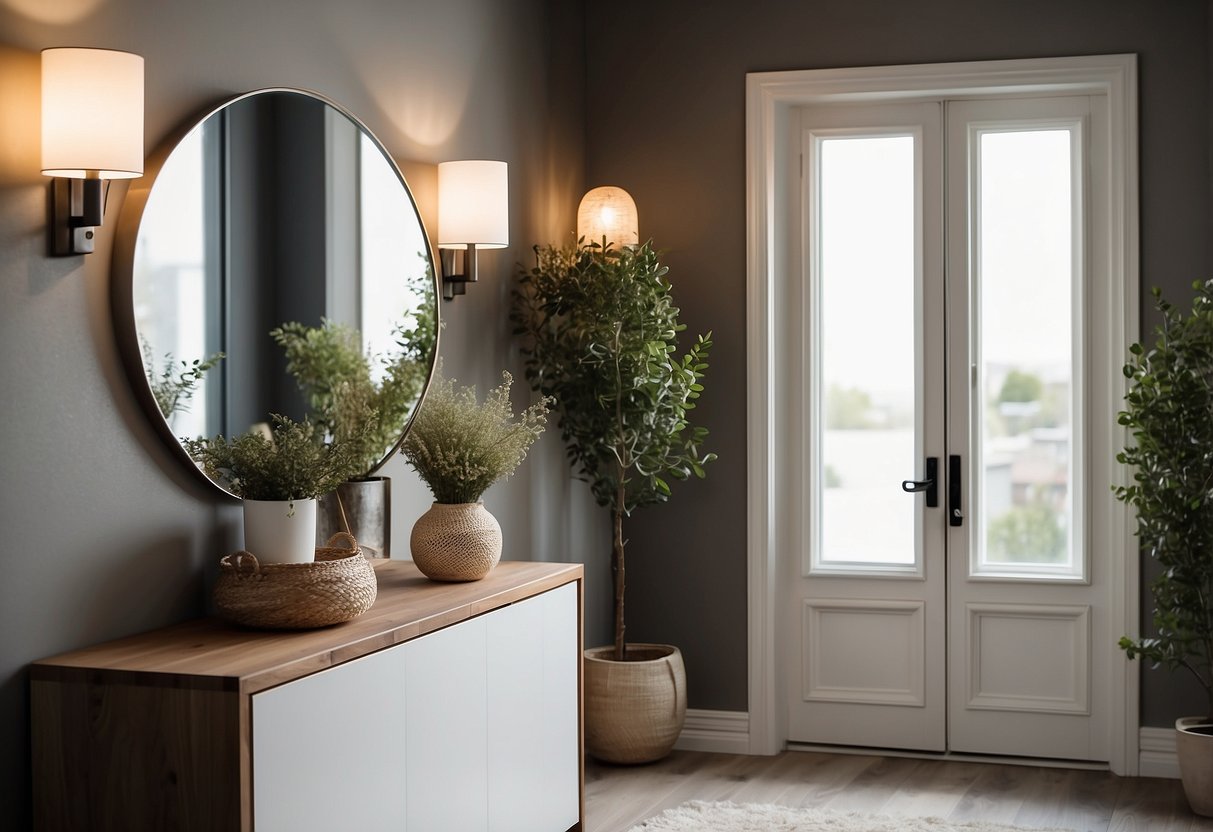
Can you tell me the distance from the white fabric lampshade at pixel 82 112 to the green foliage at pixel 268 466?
1.88ft

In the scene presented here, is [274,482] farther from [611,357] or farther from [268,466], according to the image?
[611,357]

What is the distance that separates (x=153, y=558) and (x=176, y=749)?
50 cm

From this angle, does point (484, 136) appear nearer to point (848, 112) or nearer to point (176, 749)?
point (848, 112)

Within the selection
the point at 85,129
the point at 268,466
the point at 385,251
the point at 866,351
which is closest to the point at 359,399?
the point at 385,251

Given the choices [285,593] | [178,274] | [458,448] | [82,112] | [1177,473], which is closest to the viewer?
[82,112]

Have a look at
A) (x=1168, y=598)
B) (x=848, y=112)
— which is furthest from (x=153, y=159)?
(x=1168, y=598)

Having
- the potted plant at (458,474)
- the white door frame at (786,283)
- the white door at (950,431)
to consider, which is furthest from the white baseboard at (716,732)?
the potted plant at (458,474)

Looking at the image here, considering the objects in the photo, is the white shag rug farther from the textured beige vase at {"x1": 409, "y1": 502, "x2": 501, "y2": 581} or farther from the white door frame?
the textured beige vase at {"x1": 409, "y1": 502, "x2": 501, "y2": 581}

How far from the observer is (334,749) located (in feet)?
7.38

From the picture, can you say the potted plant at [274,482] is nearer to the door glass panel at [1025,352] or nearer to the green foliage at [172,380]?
the green foliage at [172,380]

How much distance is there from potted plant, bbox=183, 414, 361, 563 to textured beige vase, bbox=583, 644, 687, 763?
6.15 ft

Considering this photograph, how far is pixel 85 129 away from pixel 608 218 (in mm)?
2320

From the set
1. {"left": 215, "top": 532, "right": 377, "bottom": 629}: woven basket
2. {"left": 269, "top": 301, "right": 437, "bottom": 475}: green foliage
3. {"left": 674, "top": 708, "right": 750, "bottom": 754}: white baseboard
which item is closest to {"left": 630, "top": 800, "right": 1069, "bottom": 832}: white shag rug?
{"left": 674, "top": 708, "right": 750, "bottom": 754}: white baseboard

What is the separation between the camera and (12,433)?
2078mm
